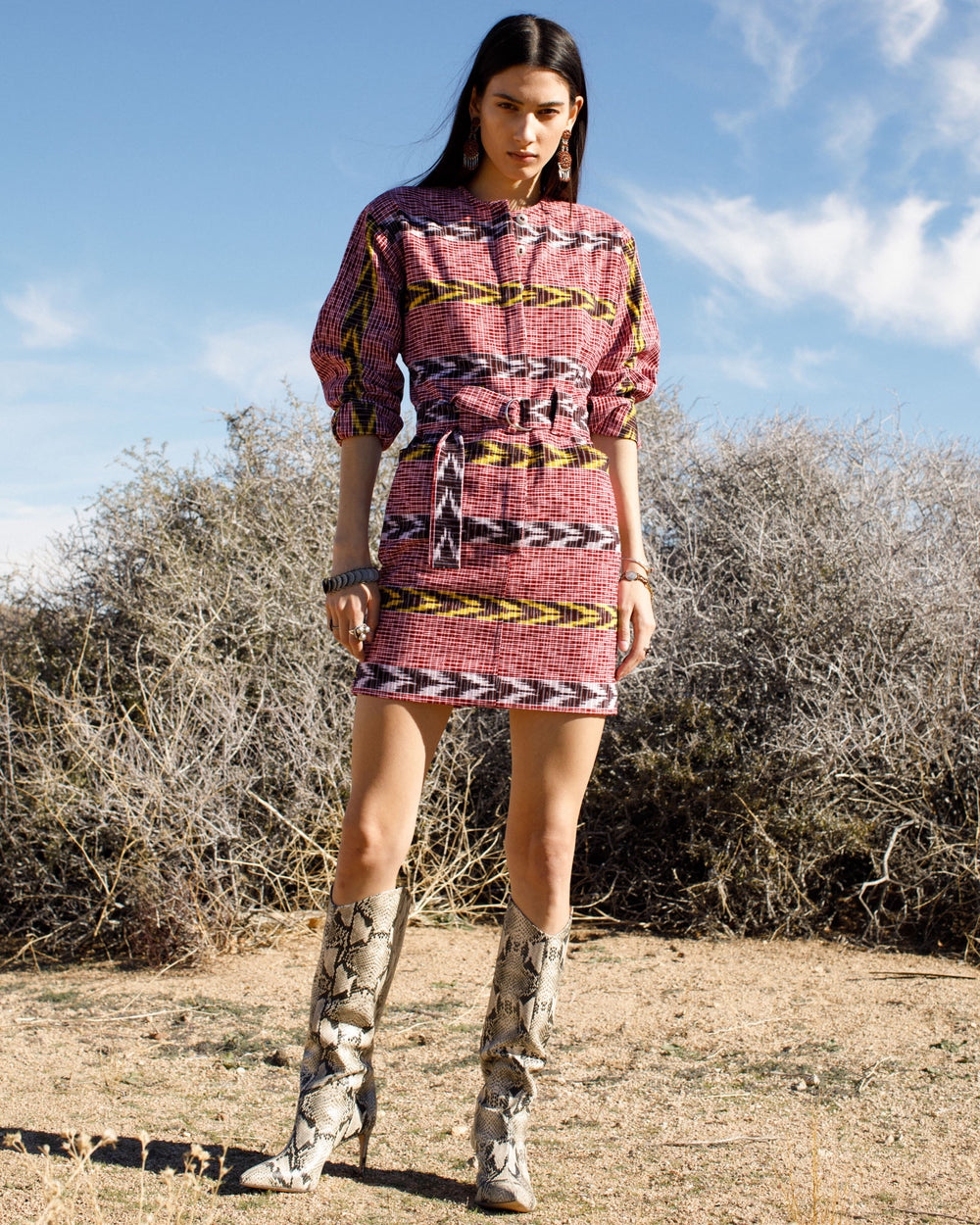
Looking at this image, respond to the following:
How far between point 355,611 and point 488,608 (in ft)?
0.75

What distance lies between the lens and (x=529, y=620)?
184cm

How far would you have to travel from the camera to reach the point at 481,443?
1.83 metres

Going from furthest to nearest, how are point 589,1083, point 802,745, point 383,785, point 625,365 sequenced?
point 802,745, point 589,1083, point 625,365, point 383,785

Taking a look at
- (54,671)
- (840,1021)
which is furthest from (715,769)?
(54,671)

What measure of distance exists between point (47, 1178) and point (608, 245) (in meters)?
1.79

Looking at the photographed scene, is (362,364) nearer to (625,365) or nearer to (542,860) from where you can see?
(625,365)

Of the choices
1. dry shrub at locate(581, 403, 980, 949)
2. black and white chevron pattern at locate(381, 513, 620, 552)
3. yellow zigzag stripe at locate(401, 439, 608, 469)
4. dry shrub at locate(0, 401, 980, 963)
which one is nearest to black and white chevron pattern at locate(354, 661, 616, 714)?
black and white chevron pattern at locate(381, 513, 620, 552)

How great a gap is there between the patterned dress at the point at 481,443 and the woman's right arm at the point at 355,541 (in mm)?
27

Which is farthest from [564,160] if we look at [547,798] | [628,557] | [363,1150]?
[363,1150]

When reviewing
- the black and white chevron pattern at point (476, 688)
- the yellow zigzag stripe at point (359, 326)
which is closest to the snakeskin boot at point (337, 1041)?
the black and white chevron pattern at point (476, 688)

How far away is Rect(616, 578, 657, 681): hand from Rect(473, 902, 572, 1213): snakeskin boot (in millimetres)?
514

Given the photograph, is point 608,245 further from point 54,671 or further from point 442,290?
point 54,671

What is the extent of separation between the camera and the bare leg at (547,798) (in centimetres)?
184

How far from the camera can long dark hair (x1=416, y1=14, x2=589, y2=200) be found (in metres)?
1.92
